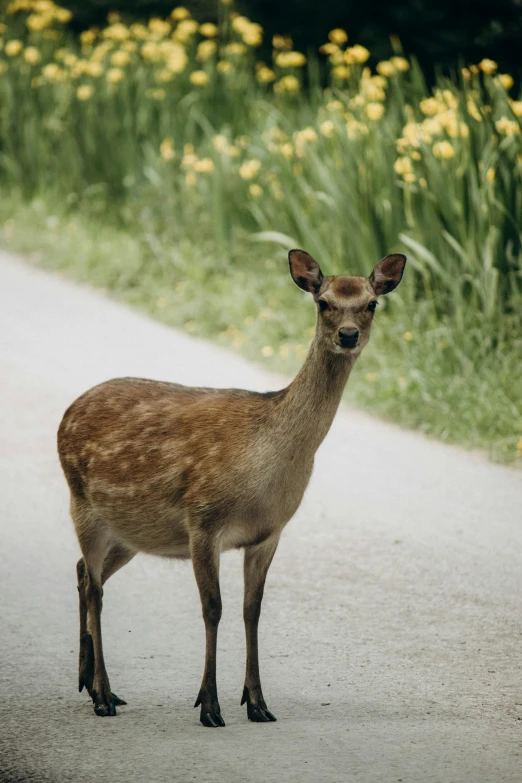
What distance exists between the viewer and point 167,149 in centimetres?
1353

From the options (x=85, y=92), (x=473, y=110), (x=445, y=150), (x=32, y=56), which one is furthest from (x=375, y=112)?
(x=32, y=56)

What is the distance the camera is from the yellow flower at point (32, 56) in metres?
16.0

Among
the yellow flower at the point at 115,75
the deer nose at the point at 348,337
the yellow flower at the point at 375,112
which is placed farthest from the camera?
the yellow flower at the point at 115,75

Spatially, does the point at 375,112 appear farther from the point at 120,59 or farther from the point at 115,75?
the point at 120,59

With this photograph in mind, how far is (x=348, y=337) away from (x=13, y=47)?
12.1 meters

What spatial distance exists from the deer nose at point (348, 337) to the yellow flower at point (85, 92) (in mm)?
10488

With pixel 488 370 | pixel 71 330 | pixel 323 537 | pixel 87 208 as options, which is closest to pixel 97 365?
pixel 71 330

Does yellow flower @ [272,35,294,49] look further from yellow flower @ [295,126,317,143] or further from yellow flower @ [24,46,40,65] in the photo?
yellow flower @ [295,126,317,143]

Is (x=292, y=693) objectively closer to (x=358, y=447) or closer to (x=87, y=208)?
(x=358, y=447)

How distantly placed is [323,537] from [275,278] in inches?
182

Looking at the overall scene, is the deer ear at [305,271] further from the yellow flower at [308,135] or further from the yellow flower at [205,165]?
the yellow flower at [205,165]

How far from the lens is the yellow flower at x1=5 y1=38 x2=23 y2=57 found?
1600 cm

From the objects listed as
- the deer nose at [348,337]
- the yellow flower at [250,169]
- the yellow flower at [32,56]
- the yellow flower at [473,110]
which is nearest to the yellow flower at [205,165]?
the yellow flower at [250,169]

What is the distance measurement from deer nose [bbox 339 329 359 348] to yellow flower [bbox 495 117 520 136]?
5.22 m
